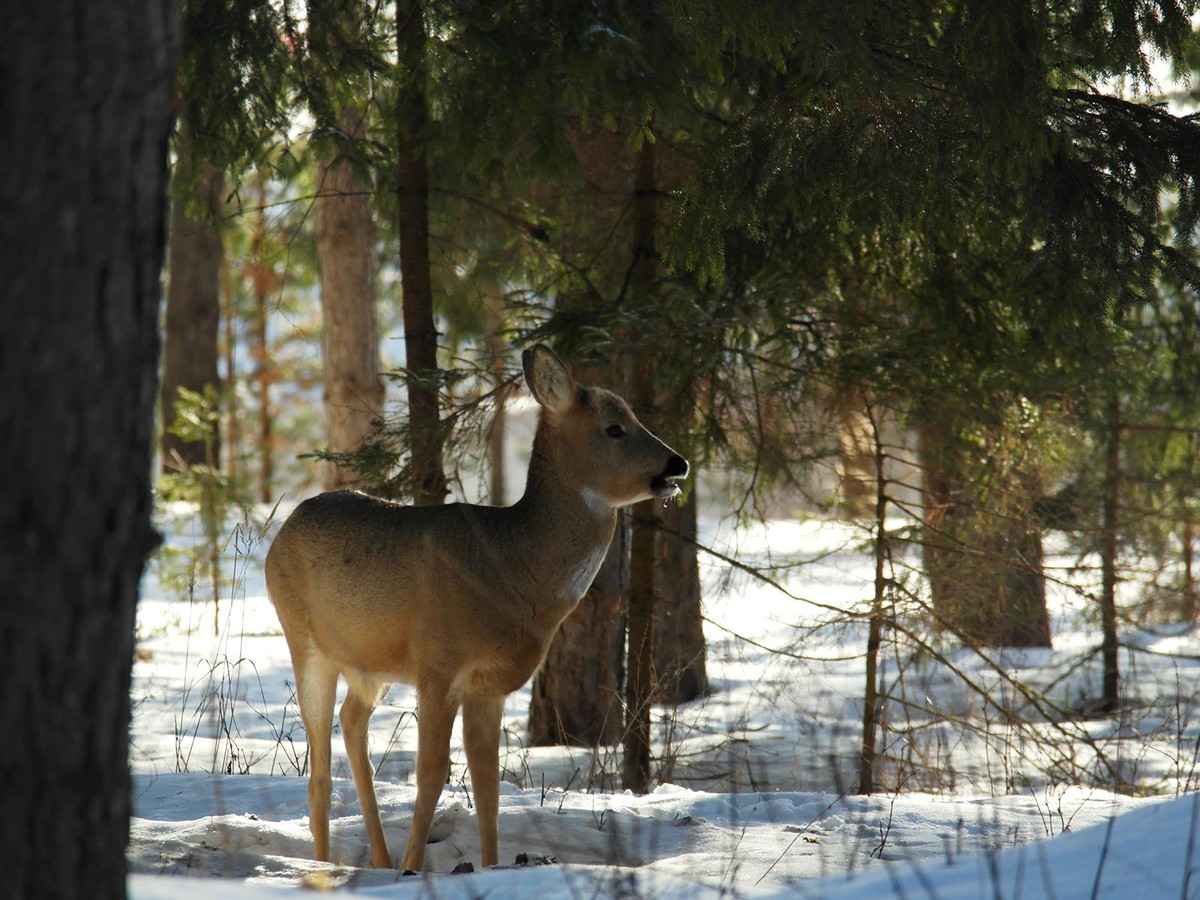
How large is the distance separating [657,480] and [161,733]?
5306 mm

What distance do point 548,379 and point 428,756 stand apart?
5.96 feet

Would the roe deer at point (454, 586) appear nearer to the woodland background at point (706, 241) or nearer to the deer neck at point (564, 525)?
the deer neck at point (564, 525)

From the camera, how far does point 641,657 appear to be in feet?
27.6

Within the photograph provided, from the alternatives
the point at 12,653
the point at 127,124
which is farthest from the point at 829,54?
the point at 12,653

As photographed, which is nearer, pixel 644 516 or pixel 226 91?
pixel 226 91

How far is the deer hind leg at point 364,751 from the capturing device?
5816 millimetres

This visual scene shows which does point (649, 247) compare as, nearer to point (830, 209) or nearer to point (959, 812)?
point (830, 209)

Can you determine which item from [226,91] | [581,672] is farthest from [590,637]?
[226,91]

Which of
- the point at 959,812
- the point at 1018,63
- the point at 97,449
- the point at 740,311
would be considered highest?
the point at 1018,63

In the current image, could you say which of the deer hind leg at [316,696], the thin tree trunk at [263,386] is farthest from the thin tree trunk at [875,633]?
the thin tree trunk at [263,386]

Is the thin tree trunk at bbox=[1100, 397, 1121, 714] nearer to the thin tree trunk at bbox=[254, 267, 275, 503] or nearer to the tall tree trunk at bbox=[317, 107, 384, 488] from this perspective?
the tall tree trunk at bbox=[317, 107, 384, 488]

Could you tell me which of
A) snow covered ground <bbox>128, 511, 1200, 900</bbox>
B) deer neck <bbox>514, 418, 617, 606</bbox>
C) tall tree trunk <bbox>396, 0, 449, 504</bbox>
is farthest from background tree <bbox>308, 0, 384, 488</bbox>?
deer neck <bbox>514, 418, 617, 606</bbox>

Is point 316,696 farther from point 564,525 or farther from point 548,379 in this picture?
point 548,379

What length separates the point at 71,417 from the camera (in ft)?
9.05
